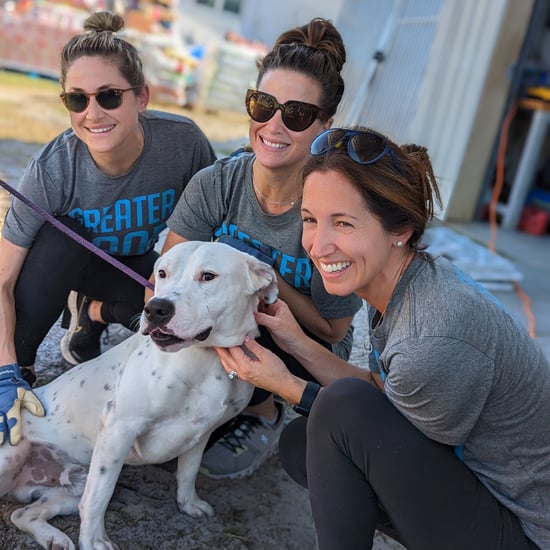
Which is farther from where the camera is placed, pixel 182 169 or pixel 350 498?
pixel 182 169

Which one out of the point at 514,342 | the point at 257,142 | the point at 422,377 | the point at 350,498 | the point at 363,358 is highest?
the point at 257,142

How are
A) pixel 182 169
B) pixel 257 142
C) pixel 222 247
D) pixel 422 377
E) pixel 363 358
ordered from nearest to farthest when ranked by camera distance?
1. pixel 422 377
2. pixel 222 247
3. pixel 257 142
4. pixel 182 169
5. pixel 363 358

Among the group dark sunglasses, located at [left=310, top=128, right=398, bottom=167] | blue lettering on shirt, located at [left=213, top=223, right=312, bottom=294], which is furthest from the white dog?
dark sunglasses, located at [left=310, top=128, right=398, bottom=167]

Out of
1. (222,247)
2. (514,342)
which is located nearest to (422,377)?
(514,342)

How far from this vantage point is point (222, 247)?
2309mm

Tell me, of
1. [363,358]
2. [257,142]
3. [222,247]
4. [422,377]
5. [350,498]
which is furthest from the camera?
[363,358]

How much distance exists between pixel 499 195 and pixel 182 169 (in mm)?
5679

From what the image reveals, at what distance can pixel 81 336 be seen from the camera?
340 cm

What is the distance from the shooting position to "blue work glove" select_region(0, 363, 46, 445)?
2.32 m

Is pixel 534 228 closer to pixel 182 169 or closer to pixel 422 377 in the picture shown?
pixel 182 169

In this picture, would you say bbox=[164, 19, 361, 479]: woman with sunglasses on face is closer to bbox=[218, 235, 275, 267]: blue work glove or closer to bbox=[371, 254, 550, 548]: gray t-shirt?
bbox=[218, 235, 275, 267]: blue work glove

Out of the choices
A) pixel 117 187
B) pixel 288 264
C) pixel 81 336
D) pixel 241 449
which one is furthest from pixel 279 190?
pixel 81 336

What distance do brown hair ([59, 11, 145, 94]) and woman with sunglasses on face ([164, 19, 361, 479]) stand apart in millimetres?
542

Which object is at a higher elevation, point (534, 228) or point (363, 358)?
point (534, 228)
